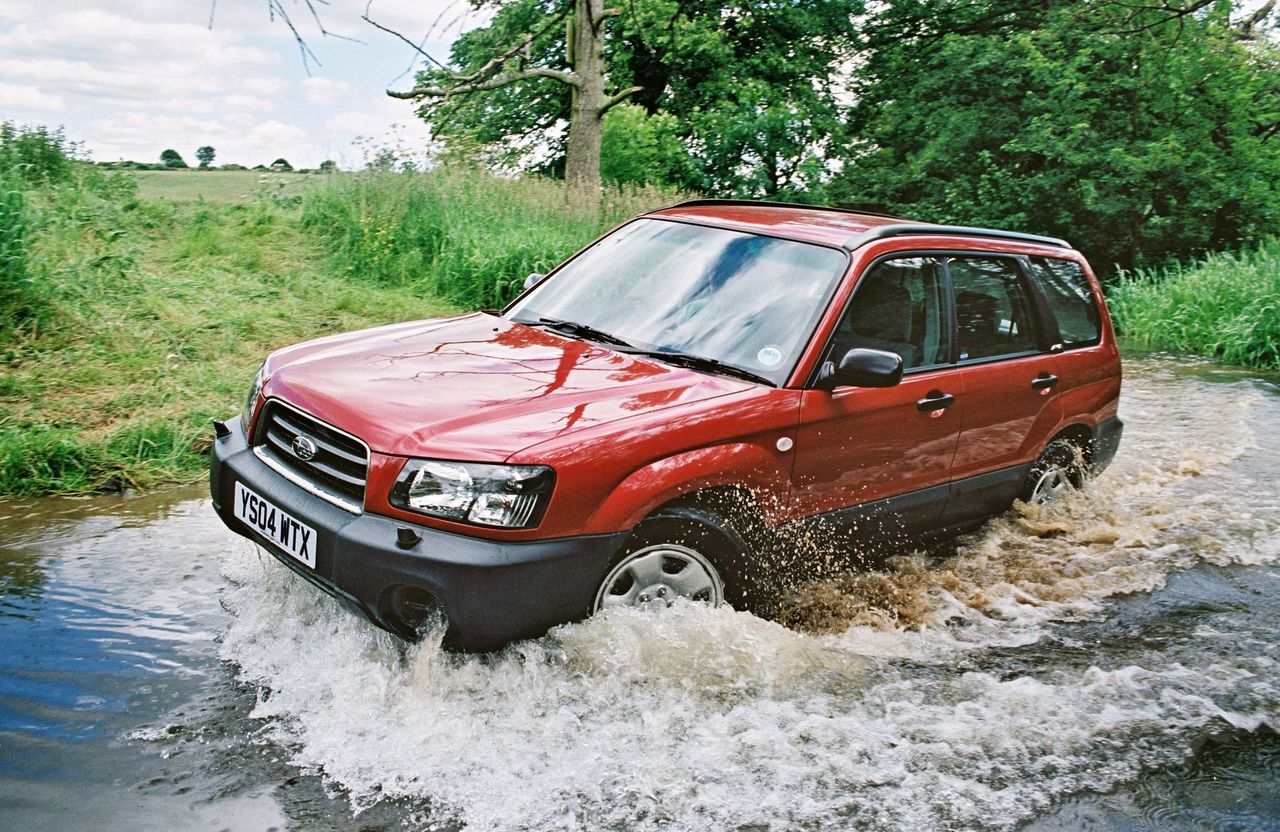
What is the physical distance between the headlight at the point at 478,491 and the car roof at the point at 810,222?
1996 mm

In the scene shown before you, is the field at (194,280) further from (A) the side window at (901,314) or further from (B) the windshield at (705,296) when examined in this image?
(A) the side window at (901,314)

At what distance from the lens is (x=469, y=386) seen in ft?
13.4

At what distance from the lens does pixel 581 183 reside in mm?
14695

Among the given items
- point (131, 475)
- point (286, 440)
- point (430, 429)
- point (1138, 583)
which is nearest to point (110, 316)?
point (131, 475)

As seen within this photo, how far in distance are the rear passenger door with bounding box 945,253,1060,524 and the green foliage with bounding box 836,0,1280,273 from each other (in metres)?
15.9

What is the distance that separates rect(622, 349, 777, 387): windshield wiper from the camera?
4.43 meters

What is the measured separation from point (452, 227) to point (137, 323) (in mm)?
4594

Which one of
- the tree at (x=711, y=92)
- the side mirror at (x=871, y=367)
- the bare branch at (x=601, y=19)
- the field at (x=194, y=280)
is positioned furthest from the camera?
the tree at (x=711, y=92)

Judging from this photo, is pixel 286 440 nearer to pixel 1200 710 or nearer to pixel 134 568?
pixel 134 568

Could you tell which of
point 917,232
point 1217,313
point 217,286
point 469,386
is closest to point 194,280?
point 217,286

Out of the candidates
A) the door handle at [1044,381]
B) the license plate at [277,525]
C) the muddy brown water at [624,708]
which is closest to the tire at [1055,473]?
the door handle at [1044,381]

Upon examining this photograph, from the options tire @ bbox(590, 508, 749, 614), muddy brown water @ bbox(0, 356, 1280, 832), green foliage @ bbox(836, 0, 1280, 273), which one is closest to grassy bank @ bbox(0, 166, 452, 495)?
muddy brown water @ bbox(0, 356, 1280, 832)

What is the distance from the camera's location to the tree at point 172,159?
17219 mm

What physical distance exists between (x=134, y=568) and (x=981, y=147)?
2187cm
